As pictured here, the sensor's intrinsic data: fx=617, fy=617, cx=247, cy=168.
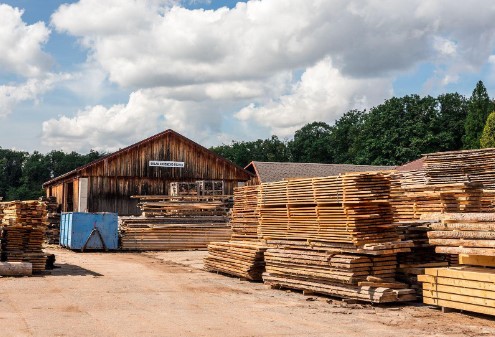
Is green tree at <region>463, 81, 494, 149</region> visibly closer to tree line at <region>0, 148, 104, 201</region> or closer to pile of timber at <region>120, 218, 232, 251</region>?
pile of timber at <region>120, 218, 232, 251</region>

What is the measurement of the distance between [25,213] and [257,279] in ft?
24.0

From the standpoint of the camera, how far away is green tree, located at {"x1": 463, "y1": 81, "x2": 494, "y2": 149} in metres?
59.4

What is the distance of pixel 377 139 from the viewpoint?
70.5 m

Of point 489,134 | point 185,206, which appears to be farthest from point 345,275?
point 489,134

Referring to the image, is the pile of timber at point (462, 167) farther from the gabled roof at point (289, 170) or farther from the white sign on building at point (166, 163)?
the gabled roof at point (289, 170)

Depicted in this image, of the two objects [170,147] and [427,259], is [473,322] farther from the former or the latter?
[170,147]

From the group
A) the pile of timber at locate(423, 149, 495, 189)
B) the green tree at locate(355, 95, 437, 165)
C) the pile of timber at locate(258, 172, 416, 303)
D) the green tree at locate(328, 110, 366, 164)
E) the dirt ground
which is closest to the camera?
the dirt ground

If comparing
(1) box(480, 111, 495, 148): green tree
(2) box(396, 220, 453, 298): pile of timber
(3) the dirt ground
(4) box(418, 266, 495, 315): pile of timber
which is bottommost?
(3) the dirt ground

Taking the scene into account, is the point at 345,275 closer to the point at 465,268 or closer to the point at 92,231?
the point at 465,268

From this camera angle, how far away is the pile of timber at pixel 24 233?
18484 mm

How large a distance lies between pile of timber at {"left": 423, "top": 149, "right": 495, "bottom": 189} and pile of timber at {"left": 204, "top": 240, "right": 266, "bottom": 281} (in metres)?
5.94

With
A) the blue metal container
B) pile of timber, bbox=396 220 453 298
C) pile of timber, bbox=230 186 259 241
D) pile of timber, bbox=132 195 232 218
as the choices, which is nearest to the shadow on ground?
pile of timber, bbox=230 186 259 241

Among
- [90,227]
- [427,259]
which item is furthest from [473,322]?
[90,227]

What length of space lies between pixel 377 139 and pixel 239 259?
179 feet
